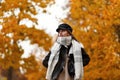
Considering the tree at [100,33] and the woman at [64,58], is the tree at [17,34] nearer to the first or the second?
the tree at [100,33]

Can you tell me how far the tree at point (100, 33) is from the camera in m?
14.1

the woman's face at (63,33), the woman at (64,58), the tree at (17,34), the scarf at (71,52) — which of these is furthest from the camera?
the tree at (17,34)

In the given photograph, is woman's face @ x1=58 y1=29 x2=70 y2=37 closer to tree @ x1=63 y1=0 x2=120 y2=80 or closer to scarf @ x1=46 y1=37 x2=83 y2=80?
scarf @ x1=46 y1=37 x2=83 y2=80

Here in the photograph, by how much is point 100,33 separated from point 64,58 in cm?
833

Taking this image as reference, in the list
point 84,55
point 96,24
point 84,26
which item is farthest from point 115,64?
point 84,55

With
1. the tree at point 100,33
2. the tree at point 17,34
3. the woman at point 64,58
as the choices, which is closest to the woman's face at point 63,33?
the woman at point 64,58

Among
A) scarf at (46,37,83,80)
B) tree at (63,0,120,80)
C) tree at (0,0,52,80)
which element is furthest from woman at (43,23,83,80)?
tree at (0,0,52,80)

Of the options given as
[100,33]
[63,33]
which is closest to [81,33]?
[100,33]

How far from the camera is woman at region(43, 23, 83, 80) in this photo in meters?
6.85

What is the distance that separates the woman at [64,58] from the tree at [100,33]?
6783mm

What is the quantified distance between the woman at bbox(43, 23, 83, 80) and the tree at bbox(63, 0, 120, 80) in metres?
6.78

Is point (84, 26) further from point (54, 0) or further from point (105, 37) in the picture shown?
point (54, 0)

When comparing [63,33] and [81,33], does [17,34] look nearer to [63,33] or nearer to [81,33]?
[81,33]

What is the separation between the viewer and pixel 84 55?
22.9 feet
